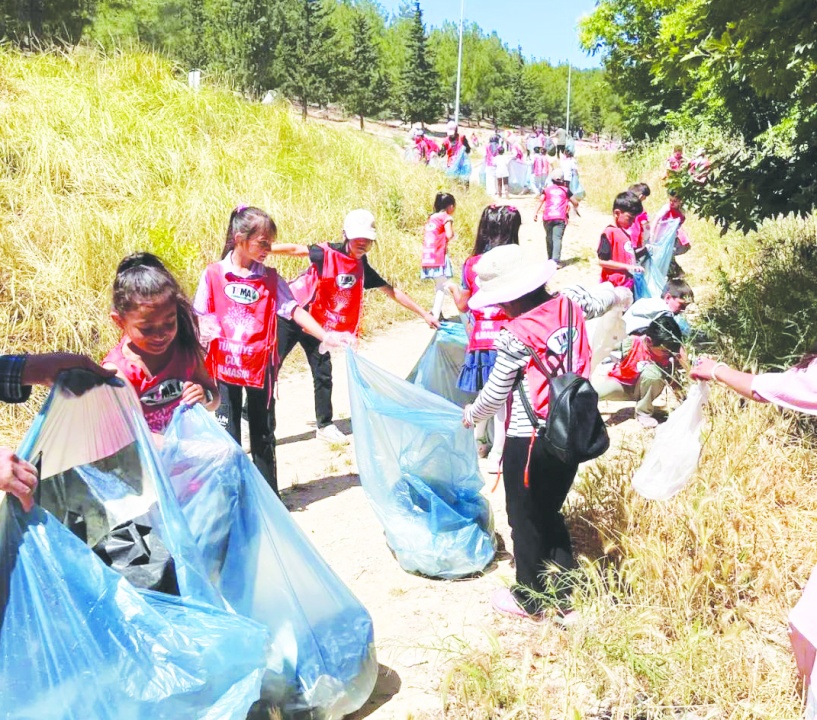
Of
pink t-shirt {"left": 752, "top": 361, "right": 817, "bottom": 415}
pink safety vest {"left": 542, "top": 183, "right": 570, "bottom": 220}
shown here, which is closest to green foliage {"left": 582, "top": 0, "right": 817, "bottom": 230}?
pink t-shirt {"left": 752, "top": 361, "right": 817, "bottom": 415}

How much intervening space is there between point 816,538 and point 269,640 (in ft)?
7.12

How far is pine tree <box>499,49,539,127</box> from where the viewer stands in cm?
5683

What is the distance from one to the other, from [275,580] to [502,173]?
18181 mm

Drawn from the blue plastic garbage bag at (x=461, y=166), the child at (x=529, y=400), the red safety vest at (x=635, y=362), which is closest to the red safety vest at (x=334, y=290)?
the red safety vest at (x=635, y=362)

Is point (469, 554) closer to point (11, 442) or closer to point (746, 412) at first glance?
point (746, 412)

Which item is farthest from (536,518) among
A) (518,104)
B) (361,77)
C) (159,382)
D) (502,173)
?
(518,104)

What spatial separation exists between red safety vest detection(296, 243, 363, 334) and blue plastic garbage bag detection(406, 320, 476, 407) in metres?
0.73

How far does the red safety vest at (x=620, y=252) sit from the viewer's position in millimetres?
6293

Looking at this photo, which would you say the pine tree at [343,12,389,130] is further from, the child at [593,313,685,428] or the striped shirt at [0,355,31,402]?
the striped shirt at [0,355,31,402]

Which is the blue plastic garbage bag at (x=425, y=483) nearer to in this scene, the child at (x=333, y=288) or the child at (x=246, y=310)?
the child at (x=246, y=310)

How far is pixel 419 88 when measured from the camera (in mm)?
42844

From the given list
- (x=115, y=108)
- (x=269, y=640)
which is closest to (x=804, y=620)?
(x=269, y=640)

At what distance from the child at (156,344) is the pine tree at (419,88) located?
4229cm

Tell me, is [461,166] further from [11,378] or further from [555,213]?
[11,378]
